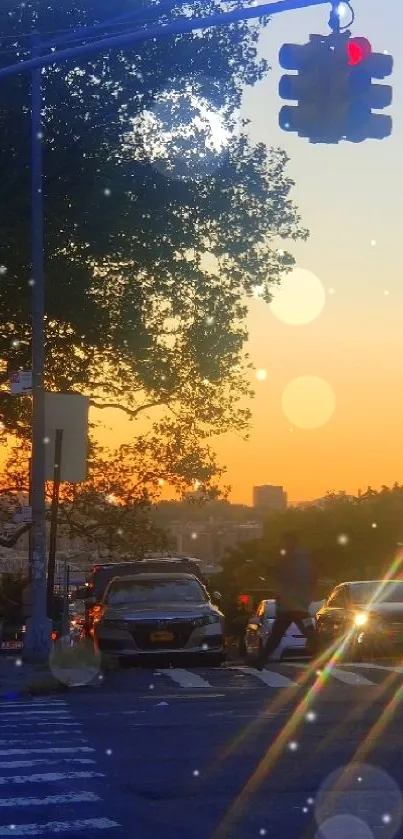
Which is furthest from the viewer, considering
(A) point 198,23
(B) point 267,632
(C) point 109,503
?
(C) point 109,503

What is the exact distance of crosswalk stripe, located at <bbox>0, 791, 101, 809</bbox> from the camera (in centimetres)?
834

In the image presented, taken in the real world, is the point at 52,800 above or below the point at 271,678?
below

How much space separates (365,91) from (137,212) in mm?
16018

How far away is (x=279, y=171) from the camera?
1211 inches

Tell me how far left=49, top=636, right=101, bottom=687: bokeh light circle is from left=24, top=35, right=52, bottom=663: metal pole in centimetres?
141

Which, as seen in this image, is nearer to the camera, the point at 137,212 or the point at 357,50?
the point at 357,50

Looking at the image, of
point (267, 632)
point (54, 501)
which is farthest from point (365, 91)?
point (267, 632)

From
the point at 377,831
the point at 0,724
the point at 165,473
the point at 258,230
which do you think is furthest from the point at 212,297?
the point at 377,831

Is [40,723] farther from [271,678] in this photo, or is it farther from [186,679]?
[271,678]

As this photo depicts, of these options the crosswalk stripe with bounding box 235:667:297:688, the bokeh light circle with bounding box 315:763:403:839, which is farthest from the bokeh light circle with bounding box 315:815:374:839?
the crosswalk stripe with bounding box 235:667:297:688

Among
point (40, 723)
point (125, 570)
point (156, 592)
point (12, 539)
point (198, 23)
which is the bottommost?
point (40, 723)

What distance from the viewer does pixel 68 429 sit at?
77.4ft

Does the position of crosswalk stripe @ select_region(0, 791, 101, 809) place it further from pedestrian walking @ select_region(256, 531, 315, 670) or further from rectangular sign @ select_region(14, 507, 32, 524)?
rectangular sign @ select_region(14, 507, 32, 524)

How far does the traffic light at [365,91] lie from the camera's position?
1185 centimetres
